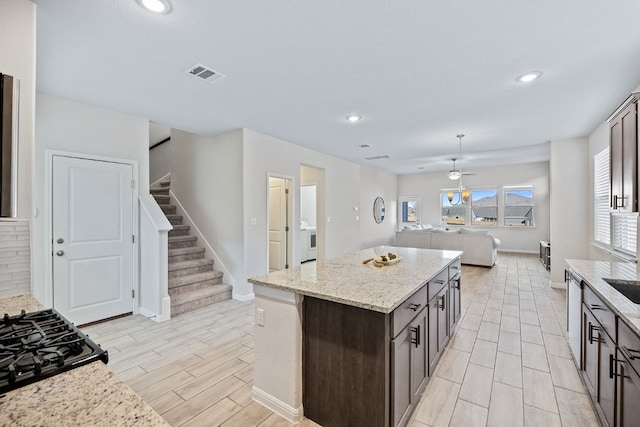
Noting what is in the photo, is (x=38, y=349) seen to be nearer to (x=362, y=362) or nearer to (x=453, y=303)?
(x=362, y=362)

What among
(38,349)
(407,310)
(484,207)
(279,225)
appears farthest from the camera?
(484,207)

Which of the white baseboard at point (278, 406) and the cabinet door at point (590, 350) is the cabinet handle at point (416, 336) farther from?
the cabinet door at point (590, 350)

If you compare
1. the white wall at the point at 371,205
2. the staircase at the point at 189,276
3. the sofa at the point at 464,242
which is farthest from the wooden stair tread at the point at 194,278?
the sofa at the point at 464,242

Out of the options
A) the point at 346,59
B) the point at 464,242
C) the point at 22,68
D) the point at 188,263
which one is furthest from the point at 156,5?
the point at 464,242

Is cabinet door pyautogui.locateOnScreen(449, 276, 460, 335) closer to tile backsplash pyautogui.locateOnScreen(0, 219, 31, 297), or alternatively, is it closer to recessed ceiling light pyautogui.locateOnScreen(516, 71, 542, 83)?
recessed ceiling light pyautogui.locateOnScreen(516, 71, 542, 83)

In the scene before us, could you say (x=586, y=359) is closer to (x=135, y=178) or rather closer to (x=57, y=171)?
(x=135, y=178)

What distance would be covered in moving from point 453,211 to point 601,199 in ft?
18.9

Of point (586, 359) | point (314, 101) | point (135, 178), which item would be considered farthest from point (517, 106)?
point (135, 178)

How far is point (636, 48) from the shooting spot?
232cm

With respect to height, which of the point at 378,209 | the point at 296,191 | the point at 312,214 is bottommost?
the point at 312,214

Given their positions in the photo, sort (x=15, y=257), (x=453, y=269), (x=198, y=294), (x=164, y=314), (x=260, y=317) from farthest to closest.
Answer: (x=198, y=294) < (x=164, y=314) < (x=453, y=269) < (x=260, y=317) < (x=15, y=257)

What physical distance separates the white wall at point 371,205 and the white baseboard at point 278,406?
608 cm

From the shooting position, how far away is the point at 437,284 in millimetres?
2441

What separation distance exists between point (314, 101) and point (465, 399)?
3.16 metres
